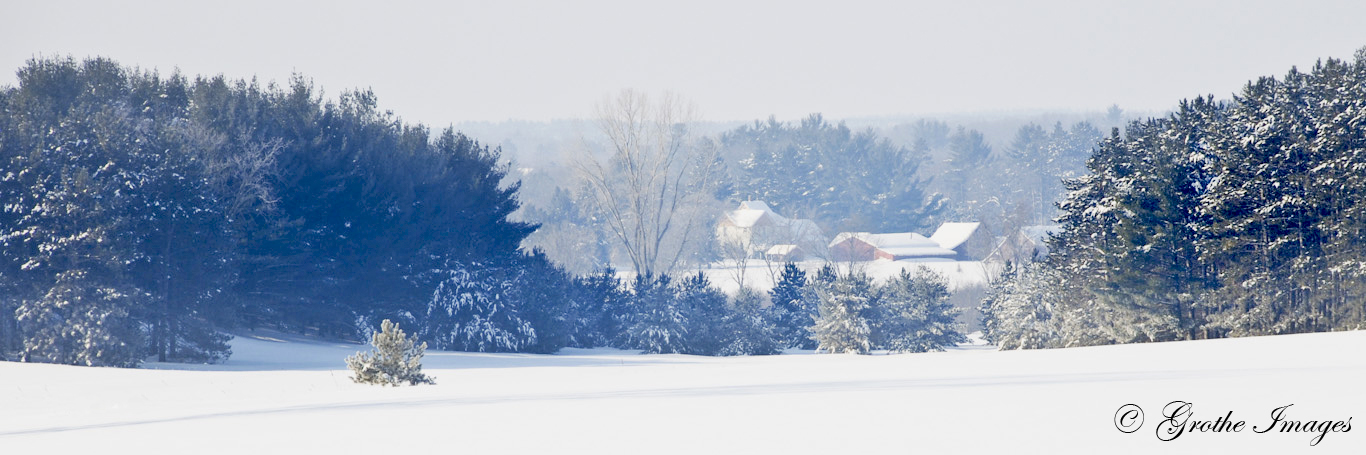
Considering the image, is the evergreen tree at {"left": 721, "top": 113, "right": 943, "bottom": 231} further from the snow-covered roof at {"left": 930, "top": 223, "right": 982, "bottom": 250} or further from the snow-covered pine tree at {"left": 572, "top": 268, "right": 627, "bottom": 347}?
the snow-covered pine tree at {"left": 572, "top": 268, "right": 627, "bottom": 347}

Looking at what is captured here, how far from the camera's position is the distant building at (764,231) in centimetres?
8381

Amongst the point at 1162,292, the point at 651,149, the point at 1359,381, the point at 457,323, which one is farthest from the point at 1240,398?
the point at 651,149

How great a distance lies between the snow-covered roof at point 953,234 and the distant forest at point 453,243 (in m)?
45.3

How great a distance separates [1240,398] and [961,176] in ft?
369

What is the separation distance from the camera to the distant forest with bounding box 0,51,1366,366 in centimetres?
2825

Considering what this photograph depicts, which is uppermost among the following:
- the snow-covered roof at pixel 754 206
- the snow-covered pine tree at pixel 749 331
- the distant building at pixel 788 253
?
the snow-covered roof at pixel 754 206

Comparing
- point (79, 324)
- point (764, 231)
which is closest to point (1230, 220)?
point (79, 324)

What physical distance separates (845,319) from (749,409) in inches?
1151

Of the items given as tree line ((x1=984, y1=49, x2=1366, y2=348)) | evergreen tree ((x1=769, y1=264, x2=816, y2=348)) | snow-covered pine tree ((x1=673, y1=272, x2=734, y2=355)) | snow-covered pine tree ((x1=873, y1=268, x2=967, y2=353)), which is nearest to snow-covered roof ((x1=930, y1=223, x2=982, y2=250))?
evergreen tree ((x1=769, y1=264, x2=816, y2=348))

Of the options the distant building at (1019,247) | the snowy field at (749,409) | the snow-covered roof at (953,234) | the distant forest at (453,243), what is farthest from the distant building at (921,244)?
the snowy field at (749,409)

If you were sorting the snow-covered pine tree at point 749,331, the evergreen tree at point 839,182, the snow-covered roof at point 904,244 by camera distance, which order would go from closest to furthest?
the snow-covered pine tree at point 749,331
the snow-covered roof at point 904,244
the evergreen tree at point 839,182

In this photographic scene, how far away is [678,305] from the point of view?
4444 centimetres

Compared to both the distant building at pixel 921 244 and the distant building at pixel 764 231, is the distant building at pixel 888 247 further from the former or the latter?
the distant building at pixel 764 231

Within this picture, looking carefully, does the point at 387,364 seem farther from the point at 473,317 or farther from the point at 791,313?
the point at 791,313
